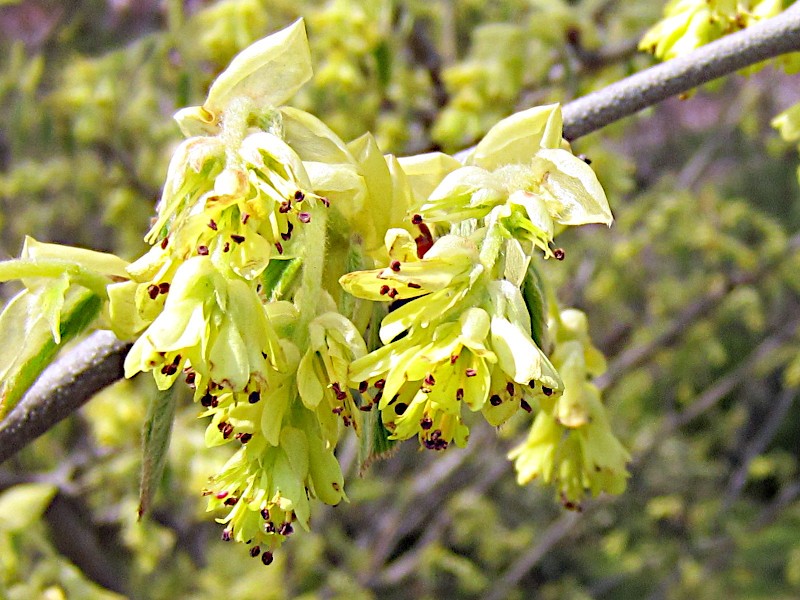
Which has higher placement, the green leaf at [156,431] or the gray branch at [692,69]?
the gray branch at [692,69]

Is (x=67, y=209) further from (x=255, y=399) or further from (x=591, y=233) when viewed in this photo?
(x=255, y=399)

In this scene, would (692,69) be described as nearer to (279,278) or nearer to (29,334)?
(279,278)

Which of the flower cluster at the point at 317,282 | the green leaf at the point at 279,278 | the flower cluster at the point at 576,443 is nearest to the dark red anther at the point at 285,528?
the flower cluster at the point at 317,282

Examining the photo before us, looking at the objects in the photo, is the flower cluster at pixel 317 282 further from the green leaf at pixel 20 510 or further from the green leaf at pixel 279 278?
the green leaf at pixel 20 510

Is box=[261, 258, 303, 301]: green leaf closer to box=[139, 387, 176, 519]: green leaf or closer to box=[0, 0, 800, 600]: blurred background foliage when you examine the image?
box=[139, 387, 176, 519]: green leaf

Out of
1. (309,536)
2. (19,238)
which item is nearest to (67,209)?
(19,238)
